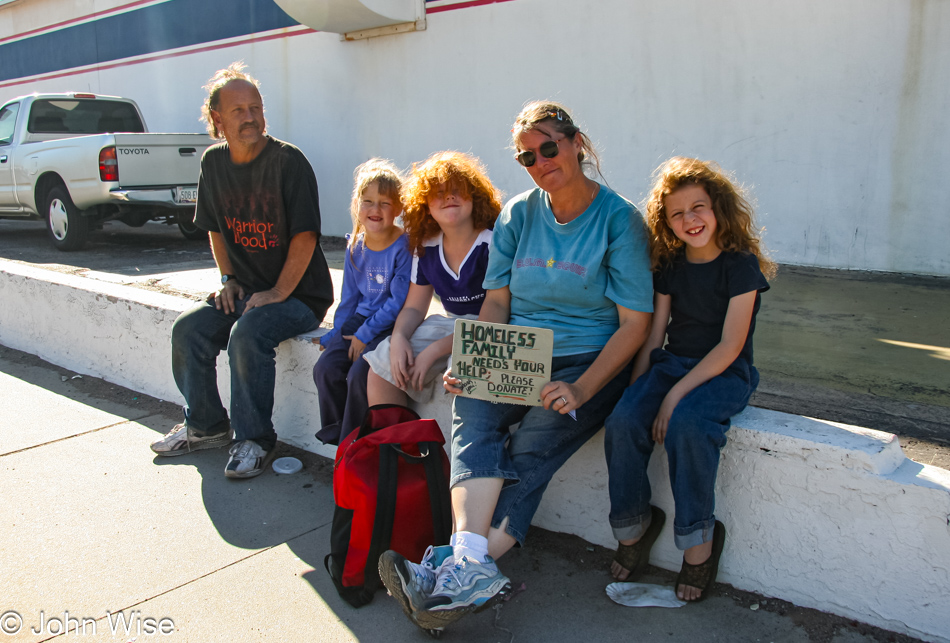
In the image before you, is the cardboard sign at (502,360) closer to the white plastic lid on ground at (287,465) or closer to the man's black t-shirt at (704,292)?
the man's black t-shirt at (704,292)

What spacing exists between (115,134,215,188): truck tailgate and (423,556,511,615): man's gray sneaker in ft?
25.8

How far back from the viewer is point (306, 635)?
7.66 feet

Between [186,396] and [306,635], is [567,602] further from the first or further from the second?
[186,396]

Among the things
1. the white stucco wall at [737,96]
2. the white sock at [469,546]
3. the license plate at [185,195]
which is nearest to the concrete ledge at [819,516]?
the white sock at [469,546]

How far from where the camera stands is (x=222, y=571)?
269cm

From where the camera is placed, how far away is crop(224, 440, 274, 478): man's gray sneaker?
343 centimetres

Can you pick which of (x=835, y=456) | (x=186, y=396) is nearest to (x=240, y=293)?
(x=186, y=396)

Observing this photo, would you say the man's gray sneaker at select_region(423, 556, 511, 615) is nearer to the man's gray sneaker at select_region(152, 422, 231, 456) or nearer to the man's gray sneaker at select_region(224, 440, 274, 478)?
the man's gray sneaker at select_region(224, 440, 274, 478)

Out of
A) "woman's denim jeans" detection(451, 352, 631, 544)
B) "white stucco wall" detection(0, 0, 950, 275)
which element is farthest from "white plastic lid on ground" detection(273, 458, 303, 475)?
"white stucco wall" detection(0, 0, 950, 275)

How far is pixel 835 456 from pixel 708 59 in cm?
541

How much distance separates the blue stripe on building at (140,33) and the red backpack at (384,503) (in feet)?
29.1

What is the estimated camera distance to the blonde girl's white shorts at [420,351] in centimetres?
307

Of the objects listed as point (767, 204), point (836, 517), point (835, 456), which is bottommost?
point (836, 517)

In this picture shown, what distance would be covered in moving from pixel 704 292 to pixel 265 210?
228cm
